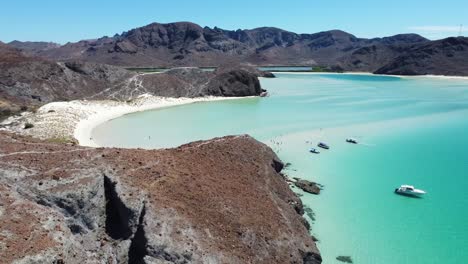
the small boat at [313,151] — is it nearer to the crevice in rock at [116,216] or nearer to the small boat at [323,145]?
the small boat at [323,145]

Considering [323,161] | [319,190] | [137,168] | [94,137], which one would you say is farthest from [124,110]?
[137,168]

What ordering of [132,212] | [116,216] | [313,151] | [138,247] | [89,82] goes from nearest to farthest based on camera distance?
[138,247] → [132,212] → [116,216] → [313,151] → [89,82]

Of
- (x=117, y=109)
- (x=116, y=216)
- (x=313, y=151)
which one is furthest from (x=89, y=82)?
(x=116, y=216)

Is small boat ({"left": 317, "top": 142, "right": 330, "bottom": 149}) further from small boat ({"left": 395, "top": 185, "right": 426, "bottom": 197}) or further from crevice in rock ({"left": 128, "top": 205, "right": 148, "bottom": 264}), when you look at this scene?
crevice in rock ({"left": 128, "top": 205, "right": 148, "bottom": 264})

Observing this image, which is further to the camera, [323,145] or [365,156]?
[323,145]

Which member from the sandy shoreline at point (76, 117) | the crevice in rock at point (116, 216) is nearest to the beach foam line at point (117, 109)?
→ the sandy shoreline at point (76, 117)

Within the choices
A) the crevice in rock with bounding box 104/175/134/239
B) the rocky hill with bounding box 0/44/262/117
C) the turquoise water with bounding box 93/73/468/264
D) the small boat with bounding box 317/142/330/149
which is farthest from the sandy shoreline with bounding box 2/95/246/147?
the crevice in rock with bounding box 104/175/134/239

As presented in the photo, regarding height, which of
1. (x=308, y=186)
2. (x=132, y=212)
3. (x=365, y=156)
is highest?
(x=132, y=212)

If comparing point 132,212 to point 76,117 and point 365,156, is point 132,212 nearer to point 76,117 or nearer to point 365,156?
point 365,156
